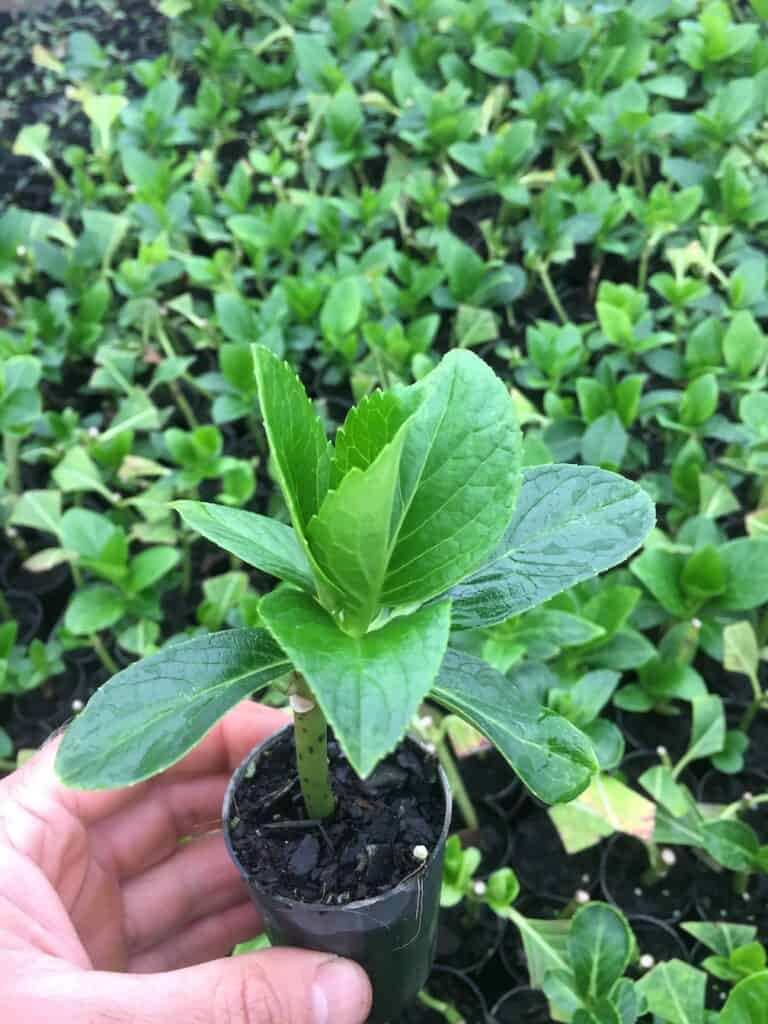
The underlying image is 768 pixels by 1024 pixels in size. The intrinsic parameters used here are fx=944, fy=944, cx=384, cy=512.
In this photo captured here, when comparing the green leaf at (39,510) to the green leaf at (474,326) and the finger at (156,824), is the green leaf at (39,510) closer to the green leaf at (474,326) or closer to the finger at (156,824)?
the finger at (156,824)

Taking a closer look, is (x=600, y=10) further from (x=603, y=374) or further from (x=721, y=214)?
(x=603, y=374)

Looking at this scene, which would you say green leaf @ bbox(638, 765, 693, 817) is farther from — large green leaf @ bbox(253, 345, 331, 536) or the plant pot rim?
large green leaf @ bbox(253, 345, 331, 536)

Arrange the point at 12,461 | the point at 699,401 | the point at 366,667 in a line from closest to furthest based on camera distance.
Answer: the point at 366,667
the point at 699,401
the point at 12,461

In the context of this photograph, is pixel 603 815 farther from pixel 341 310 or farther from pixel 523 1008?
pixel 341 310

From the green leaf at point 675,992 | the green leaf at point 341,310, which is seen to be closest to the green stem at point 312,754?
the green leaf at point 675,992

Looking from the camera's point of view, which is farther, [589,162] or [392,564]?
[589,162]

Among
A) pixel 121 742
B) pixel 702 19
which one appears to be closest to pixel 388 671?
pixel 121 742

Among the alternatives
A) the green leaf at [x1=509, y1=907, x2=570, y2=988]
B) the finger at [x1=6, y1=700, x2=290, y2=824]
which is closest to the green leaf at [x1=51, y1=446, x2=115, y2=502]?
the finger at [x1=6, y1=700, x2=290, y2=824]

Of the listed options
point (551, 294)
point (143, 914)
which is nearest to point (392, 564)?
point (143, 914)
